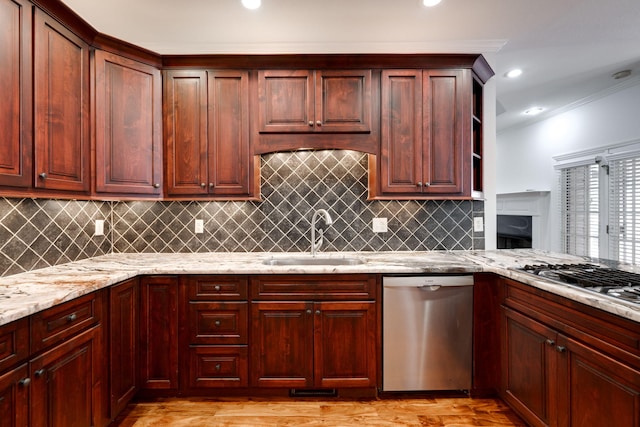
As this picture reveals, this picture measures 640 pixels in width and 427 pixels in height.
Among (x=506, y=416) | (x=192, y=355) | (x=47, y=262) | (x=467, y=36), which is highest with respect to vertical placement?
(x=467, y=36)

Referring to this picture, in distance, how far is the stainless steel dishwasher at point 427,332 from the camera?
6.95ft

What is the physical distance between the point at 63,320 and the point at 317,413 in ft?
5.00

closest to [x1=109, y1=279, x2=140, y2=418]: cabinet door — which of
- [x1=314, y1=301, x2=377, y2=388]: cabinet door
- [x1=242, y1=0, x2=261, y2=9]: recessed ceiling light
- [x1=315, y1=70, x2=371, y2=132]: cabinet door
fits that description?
[x1=314, y1=301, x2=377, y2=388]: cabinet door

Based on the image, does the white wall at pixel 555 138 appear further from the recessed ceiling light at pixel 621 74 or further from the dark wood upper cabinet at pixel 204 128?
the dark wood upper cabinet at pixel 204 128

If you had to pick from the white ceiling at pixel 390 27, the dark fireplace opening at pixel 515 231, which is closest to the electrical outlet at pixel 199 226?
the white ceiling at pixel 390 27

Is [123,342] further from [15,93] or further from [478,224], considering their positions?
[478,224]

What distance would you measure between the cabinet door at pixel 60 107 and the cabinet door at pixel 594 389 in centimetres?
281

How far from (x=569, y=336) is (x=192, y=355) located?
7.08 feet

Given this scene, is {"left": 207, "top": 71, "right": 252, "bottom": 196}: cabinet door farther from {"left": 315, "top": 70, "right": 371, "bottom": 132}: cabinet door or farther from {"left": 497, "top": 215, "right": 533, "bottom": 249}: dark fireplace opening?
{"left": 497, "top": 215, "right": 533, "bottom": 249}: dark fireplace opening

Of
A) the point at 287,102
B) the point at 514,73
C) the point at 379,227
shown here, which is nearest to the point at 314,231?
the point at 379,227

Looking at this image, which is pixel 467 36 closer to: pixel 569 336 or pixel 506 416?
pixel 569 336

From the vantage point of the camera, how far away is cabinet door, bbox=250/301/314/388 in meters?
2.12

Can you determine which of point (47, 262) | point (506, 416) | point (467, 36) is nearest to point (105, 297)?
point (47, 262)

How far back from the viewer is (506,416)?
2010 mm
